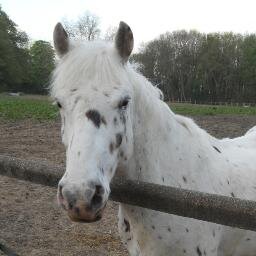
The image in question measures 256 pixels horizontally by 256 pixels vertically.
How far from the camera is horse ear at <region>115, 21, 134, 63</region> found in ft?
7.91

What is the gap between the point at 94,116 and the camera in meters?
2.20

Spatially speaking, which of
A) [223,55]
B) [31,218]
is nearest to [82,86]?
[31,218]

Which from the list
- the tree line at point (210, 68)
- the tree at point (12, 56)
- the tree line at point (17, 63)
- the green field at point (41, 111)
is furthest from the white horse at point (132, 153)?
the tree line at point (210, 68)

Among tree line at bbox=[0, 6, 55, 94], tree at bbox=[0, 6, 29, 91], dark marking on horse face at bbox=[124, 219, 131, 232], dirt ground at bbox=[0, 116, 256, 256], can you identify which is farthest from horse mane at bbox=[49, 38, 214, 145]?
tree at bbox=[0, 6, 29, 91]

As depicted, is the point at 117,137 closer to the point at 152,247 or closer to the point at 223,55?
the point at 152,247

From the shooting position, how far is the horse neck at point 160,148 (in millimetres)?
2713

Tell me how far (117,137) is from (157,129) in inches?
22.2

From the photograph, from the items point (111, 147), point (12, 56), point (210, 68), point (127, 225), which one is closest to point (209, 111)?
point (127, 225)

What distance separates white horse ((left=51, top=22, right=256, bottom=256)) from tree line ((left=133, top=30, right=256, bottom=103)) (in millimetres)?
61832

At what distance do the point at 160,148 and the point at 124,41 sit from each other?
2.65 feet

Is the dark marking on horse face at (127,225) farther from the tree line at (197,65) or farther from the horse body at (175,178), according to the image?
the tree line at (197,65)

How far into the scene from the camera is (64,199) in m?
1.97

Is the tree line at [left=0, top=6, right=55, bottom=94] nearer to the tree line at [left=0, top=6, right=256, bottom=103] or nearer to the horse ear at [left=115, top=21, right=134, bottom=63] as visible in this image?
the tree line at [left=0, top=6, right=256, bottom=103]

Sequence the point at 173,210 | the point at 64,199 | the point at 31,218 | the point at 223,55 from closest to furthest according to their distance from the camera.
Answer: the point at 64,199 → the point at 173,210 → the point at 31,218 → the point at 223,55
